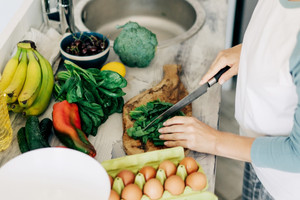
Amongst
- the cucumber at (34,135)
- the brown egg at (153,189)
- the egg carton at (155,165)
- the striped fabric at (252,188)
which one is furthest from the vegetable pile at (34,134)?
the striped fabric at (252,188)

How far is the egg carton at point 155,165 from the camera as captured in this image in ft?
3.05

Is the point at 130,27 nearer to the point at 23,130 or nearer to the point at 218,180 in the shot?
the point at 23,130

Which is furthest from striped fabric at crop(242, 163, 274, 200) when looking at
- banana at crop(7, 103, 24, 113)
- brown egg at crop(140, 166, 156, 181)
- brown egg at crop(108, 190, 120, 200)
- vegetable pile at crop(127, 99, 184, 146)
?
banana at crop(7, 103, 24, 113)

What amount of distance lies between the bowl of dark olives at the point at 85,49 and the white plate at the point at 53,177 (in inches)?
21.8

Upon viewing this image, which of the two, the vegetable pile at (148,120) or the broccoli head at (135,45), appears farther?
the broccoli head at (135,45)

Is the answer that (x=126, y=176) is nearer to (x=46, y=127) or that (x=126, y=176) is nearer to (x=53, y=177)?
(x=53, y=177)

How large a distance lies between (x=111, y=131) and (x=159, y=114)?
0.17 metres

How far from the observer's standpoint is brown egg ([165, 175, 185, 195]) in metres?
0.91

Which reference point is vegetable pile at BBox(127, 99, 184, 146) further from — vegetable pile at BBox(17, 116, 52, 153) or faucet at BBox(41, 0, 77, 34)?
faucet at BBox(41, 0, 77, 34)

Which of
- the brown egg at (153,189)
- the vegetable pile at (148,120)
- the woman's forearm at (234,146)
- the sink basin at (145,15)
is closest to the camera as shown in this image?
the brown egg at (153,189)

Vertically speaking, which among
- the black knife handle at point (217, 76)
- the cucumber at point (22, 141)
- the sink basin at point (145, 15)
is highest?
the black knife handle at point (217, 76)

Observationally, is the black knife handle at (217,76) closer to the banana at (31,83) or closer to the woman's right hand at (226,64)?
the woman's right hand at (226,64)

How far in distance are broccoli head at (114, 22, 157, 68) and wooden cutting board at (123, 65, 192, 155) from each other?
9 centimetres

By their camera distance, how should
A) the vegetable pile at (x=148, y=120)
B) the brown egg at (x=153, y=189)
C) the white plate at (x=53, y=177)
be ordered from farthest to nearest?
the vegetable pile at (x=148, y=120)
the brown egg at (x=153, y=189)
the white plate at (x=53, y=177)
